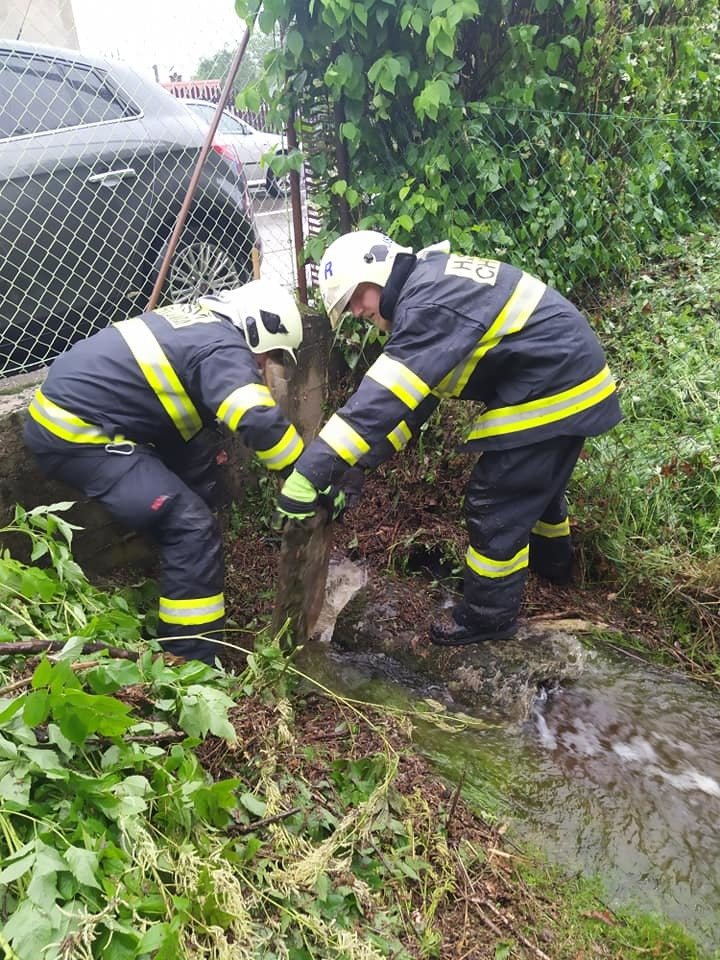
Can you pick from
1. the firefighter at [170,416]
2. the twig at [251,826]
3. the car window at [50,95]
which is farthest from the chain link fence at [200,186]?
the twig at [251,826]

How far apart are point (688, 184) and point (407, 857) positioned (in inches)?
218

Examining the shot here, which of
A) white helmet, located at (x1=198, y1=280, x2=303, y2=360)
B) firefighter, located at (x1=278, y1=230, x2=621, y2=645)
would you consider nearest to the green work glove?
firefighter, located at (x1=278, y1=230, x2=621, y2=645)

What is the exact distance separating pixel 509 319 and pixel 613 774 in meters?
1.74

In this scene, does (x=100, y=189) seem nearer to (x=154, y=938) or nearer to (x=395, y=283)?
(x=395, y=283)

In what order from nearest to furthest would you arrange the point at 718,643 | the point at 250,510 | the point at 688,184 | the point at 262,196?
the point at 718,643
the point at 250,510
the point at 262,196
the point at 688,184

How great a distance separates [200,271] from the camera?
4086mm

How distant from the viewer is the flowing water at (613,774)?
223 cm

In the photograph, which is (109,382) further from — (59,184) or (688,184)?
(688,184)

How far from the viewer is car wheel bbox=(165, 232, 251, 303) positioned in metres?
3.98

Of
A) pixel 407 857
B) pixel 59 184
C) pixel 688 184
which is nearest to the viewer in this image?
pixel 407 857

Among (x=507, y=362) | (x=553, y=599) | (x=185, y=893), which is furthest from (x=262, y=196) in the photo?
(x=185, y=893)

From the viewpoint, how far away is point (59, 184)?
346 cm

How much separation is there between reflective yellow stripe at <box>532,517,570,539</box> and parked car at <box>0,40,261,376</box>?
92.3 inches

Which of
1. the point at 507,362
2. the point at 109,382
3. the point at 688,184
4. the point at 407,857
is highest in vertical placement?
the point at 688,184
